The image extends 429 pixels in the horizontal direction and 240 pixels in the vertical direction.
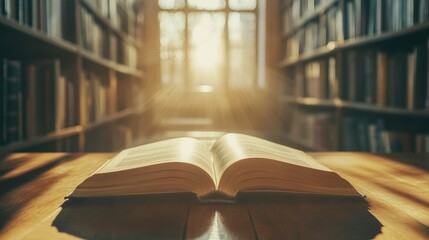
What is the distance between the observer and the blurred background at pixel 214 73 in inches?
64.1

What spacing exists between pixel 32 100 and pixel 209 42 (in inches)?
126

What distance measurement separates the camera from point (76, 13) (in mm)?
1954

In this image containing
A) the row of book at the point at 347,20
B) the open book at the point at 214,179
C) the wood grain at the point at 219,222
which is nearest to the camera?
the wood grain at the point at 219,222

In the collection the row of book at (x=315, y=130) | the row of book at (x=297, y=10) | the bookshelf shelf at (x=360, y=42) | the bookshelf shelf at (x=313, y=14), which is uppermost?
the row of book at (x=297, y=10)

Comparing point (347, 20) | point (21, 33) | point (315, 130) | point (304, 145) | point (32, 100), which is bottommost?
point (304, 145)

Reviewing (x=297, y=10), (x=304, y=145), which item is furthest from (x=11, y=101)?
(x=297, y=10)

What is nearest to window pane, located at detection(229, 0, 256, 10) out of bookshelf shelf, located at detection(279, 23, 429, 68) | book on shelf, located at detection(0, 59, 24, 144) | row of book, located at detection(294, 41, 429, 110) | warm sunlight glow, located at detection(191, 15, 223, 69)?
warm sunlight glow, located at detection(191, 15, 223, 69)

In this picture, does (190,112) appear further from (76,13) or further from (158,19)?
(76,13)

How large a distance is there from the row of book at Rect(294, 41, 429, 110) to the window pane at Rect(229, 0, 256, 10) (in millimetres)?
1655

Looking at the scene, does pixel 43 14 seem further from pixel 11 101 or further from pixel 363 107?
pixel 363 107

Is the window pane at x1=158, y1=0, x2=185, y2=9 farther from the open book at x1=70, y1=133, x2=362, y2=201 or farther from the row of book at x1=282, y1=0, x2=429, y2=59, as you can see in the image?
the open book at x1=70, y1=133, x2=362, y2=201

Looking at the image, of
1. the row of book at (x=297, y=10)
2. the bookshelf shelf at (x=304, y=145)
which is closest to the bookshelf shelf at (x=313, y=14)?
the row of book at (x=297, y=10)

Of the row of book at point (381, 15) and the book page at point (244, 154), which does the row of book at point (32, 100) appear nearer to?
the book page at point (244, 154)

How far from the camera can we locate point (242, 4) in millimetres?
4570
